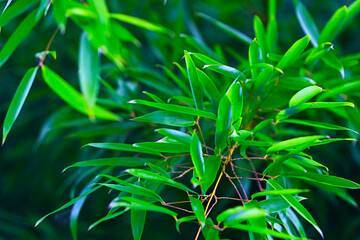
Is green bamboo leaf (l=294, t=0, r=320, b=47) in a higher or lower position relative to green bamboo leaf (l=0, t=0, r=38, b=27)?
lower

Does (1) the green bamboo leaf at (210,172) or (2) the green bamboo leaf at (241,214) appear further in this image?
(1) the green bamboo leaf at (210,172)

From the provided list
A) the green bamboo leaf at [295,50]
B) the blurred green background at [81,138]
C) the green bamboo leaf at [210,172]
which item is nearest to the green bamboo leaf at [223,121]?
the green bamboo leaf at [210,172]

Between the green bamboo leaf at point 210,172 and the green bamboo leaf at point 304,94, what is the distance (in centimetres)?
12

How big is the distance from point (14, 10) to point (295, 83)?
44 centimetres

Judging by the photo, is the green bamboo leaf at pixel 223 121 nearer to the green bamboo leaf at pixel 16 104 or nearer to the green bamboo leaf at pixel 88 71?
the green bamboo leaf at pixel 88 71

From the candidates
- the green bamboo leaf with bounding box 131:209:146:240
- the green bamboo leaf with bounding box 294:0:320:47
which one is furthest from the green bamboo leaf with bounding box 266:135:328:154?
the green bamboo leaf with bounding box 294:0:320:47

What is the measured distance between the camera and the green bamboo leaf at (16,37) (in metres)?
0.51

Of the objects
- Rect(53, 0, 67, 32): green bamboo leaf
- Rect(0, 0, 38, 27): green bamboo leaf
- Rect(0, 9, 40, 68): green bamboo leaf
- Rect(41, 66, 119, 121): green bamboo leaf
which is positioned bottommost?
Rect(41, 66, 119, 121): green bamboo leaf

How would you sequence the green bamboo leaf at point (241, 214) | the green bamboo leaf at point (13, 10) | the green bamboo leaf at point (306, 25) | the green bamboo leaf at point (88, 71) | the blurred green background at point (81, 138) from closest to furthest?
the green bamboo leaf at point (241, 214), the green bamboo leaf at point (88, 71), the green bamboo leaf at point (13, 10), the green bamboo leaf at point (306, 25), the blurred green background at point (81, 138)

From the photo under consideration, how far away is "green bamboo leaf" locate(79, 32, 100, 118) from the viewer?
42cm

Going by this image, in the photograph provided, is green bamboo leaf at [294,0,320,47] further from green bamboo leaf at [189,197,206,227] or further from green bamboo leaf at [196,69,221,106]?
green bamboo leaf at [189,197,206,227]

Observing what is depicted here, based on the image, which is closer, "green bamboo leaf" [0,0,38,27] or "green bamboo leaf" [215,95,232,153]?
"green bamboo leaf" [215,95,232,153]

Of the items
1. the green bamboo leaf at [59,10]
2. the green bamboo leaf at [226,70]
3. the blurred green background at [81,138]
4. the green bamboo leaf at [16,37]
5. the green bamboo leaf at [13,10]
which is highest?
the green bamboo leaf at [13,10]

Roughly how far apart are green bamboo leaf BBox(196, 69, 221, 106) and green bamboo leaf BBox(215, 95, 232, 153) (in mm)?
82
